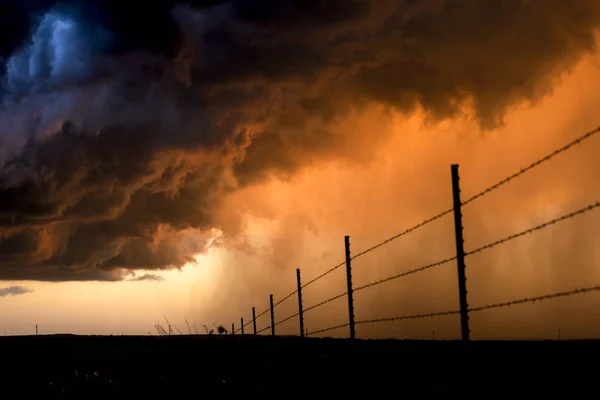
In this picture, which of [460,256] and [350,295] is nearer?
[460,256]

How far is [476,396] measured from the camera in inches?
242

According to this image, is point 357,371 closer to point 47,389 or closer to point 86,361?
point 47,389

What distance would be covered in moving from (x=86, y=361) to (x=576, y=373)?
10006 mm

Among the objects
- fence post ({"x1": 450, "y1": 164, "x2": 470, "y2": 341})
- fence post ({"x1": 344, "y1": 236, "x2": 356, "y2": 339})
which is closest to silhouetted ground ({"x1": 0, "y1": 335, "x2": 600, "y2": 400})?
fence post ({"x1": 450, "y1": 164, "x2": 470, "y2": 341})

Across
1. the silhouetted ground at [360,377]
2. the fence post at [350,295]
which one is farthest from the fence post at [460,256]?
the fence post at [350,295]

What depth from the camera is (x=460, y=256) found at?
34.7ft

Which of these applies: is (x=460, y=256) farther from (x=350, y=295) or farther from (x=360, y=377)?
(x=350, y=295)

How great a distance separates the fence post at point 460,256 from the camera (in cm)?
1038

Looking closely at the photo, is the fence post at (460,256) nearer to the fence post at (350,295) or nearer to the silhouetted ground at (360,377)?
the silhouetted ground at (360,377)

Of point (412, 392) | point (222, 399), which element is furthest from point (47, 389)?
point (412, 392)

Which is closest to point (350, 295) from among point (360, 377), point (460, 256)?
point (460, 256)

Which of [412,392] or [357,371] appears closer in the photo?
[412,392]

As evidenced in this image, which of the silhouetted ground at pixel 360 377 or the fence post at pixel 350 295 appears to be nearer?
the silhouetted ground at pixel 360 377

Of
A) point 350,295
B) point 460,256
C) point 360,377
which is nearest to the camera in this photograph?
point 360,377
